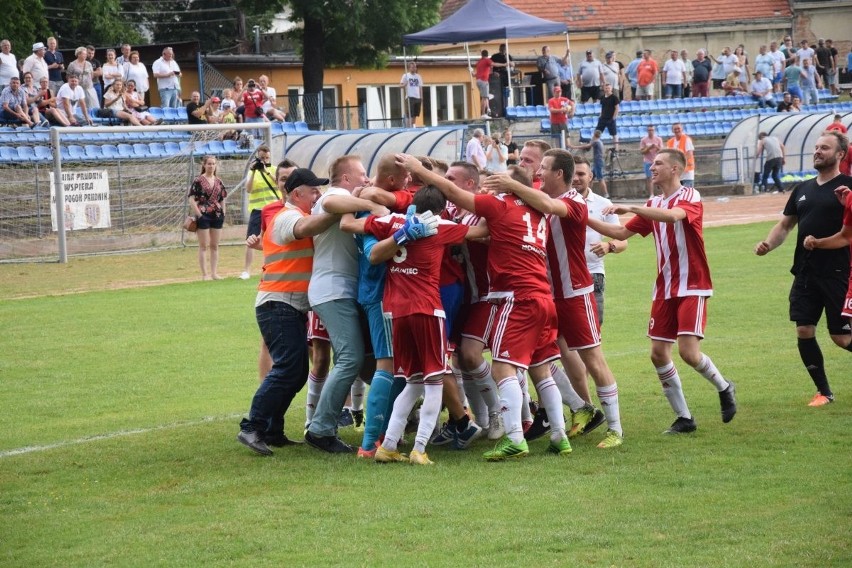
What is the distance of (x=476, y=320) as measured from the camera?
847 cm

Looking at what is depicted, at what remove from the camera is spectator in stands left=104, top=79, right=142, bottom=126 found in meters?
28.6

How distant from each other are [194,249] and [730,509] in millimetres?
19812

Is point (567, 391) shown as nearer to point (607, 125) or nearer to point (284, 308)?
point (284, 308)

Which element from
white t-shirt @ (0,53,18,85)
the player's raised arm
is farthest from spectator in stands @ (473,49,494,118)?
the player's raised arm

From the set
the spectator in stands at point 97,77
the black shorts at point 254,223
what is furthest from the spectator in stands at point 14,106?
the black shorts at point 254,223

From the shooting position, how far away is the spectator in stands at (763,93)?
1747 inches

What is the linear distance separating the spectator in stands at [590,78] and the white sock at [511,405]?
31925mm

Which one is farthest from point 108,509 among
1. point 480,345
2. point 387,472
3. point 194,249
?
point 194,249

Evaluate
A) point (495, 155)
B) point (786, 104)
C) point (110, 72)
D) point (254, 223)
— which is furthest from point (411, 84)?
point (254, 223)

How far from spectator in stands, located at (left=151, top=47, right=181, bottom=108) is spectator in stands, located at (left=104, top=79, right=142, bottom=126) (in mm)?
2505

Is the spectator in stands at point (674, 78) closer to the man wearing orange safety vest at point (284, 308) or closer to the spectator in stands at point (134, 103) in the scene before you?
the spectator in stands at point (134, 103)

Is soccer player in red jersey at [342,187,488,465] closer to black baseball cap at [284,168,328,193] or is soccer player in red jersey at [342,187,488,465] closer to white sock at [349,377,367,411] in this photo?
black baseball cap at [284,168,328,193]

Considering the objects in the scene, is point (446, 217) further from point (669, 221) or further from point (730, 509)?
point (730, 509)

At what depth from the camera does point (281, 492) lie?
23.9ft
